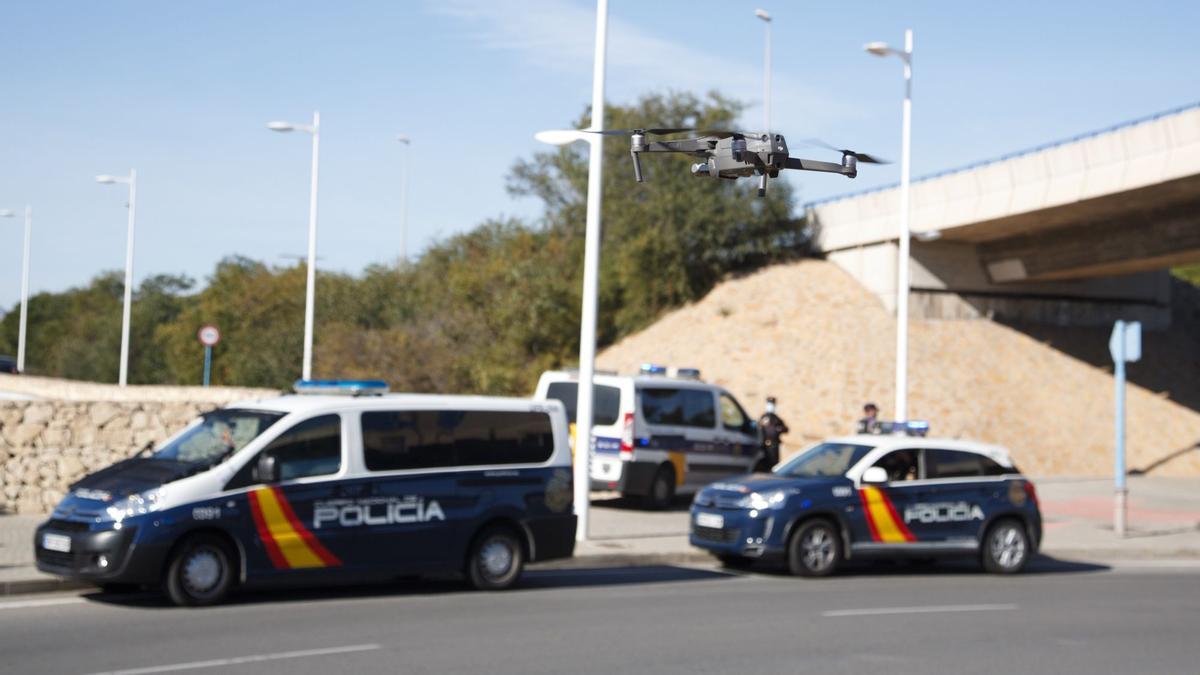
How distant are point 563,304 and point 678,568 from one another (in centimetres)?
2333

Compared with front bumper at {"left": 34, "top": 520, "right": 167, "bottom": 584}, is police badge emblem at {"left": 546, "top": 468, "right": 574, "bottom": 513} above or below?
above

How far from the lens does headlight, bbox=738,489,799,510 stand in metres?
14.8

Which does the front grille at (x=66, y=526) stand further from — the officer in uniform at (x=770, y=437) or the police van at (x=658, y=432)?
the officer in uniform at (x=770, y=437)

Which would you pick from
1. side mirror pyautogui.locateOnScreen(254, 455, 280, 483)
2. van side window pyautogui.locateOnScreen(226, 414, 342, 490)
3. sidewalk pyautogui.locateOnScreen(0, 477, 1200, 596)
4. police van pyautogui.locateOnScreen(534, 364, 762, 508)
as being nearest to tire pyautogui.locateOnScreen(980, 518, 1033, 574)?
sidewalk pyautogui.locateOnScreen(0, 477, 1200, 596)

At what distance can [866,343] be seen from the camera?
35125 mm

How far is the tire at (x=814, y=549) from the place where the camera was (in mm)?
14930

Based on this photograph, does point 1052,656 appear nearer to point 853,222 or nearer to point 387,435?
point 387,435

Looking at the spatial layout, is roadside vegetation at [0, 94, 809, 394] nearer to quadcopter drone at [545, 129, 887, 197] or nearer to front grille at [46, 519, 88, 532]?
front grille at [46, 519, 88, 532]

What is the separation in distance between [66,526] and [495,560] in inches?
162

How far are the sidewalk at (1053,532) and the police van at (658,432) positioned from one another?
0.59m

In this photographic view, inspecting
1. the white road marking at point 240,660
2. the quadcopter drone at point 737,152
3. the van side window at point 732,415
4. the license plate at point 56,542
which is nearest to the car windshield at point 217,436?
the license plate at point 56,542

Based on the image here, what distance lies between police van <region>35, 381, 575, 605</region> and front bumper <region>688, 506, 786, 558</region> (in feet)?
7.44

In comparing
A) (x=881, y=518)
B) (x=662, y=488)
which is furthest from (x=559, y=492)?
(x=662, y=488)

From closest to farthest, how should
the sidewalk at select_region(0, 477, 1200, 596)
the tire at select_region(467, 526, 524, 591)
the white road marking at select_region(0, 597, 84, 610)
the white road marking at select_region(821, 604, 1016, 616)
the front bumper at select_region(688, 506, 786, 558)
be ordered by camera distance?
the white road marking at select_region(0, 597, 84, 610) → the white road marking at select_region(821, 604, 1016, 616) → the tire at select_region(467, 526, 524, 591) → the sidewalk at select_region(0, 477, 1200, 596) → the front bumper at select_region(688, 506, 786, 558)
